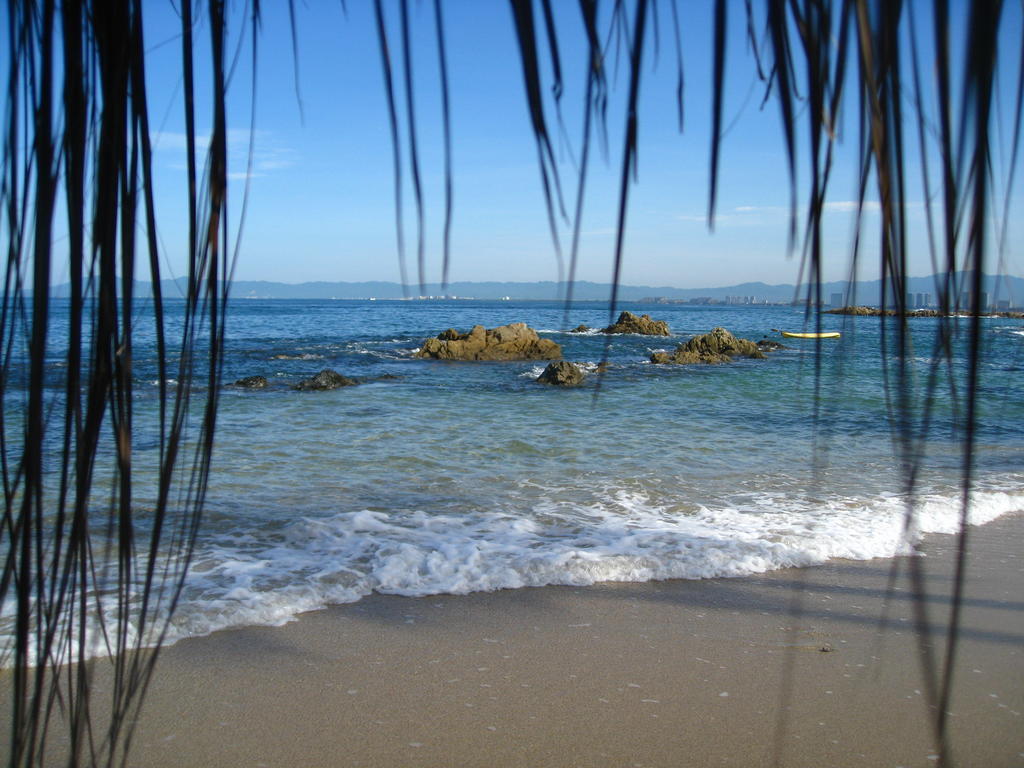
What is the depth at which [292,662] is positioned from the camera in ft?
12.4

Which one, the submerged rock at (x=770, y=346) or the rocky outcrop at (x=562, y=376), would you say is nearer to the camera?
the rocky outcrop at (x=562, y=376)

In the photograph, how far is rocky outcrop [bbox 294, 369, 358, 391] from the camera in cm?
1519

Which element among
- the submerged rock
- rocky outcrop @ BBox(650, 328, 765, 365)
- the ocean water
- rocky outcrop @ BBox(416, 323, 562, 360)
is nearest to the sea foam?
the ocean water

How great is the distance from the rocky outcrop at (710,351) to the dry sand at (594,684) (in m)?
16.6

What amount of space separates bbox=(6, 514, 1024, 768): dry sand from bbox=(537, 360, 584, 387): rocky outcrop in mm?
11399

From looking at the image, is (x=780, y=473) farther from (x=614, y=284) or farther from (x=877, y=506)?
(x=614, y=284)

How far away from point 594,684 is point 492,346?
19202 millimetres

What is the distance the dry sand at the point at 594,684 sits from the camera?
120 inches

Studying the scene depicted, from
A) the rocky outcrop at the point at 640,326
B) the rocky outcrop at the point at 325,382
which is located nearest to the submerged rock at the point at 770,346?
the rocky outcrop at the point at 640,326

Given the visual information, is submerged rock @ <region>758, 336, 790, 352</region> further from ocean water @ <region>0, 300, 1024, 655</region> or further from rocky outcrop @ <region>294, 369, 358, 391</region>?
rocky outcrop @ <region>294, 369, 358, 391</region>

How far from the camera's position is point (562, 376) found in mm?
16312

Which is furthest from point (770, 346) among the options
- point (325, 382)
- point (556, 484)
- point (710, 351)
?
point (556, 484)

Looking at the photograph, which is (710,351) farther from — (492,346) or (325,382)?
(325,382)

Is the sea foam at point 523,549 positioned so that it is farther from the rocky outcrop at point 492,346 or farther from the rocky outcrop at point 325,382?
the rocky outcrop at point 492,346
